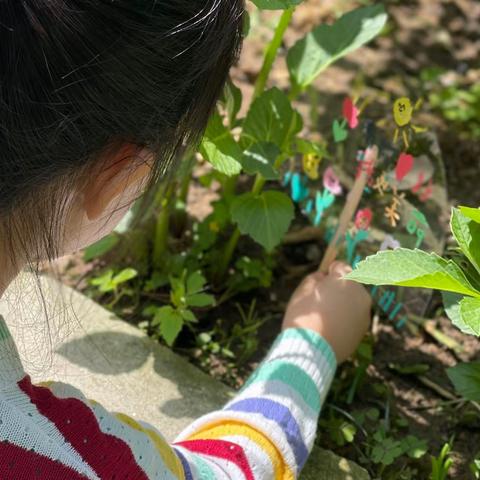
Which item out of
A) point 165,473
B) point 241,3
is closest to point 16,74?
point 241,3

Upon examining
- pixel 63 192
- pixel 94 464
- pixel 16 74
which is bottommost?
pixel 94 464

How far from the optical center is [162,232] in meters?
1.85

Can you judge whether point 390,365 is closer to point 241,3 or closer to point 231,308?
point 231,308

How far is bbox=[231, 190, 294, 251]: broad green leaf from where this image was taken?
1607 millimetres

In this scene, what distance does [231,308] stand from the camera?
1.89 meters

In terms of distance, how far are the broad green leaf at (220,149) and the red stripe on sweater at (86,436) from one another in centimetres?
55

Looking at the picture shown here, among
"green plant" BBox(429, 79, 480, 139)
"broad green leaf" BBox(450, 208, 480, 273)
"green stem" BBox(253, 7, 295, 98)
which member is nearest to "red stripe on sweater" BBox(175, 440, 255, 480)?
"broad green leaf" BBox(450, 208, 480, 273)

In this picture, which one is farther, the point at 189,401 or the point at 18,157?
the point at 189,401

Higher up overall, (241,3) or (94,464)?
(241,3)

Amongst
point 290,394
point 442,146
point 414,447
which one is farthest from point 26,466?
point 442,146

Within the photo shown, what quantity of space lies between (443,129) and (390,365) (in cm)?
86

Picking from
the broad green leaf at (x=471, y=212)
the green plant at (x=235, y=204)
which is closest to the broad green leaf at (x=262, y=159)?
the green plant at (x=235, y=204)

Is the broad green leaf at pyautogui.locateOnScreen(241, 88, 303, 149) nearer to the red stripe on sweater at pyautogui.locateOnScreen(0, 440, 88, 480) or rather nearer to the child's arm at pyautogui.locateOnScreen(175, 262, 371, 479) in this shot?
the child's arm at pyautogui.locateOnScreen(175, 262, 371, 479)

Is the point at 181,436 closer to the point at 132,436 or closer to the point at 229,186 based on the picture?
the point at 132,436
